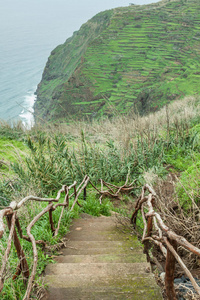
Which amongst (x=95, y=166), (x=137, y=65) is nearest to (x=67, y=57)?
(x=137, y=65)

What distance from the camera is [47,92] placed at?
261 feet

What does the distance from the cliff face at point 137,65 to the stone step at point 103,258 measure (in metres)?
44.8

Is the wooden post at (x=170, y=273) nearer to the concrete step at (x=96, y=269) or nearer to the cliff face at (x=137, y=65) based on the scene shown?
the concrete step at (x=96, y=269)

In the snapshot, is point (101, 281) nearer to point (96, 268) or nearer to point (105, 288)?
point (105, 288)

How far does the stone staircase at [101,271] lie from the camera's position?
1.89m

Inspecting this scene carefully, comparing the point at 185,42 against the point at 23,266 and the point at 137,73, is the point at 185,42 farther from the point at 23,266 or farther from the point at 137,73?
the point at 23,266

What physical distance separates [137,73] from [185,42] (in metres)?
14.6

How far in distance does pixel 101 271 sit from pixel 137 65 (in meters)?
63.2

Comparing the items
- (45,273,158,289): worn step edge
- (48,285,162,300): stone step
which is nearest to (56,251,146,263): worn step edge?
(45,273,158,289): worn step edge

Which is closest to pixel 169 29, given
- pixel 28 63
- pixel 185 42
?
pixel 185 42

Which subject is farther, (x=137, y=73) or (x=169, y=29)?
(x=169, y=29)

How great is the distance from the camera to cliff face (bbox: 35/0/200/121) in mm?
50688

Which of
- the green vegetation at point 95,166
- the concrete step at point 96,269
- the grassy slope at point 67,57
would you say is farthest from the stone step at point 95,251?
the grassy slope at point 67,57

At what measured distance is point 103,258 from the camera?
2607 mm
